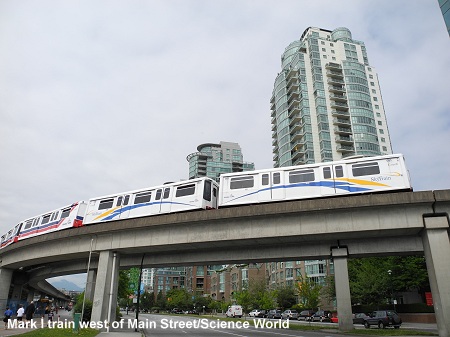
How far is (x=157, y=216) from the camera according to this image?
1032 inches

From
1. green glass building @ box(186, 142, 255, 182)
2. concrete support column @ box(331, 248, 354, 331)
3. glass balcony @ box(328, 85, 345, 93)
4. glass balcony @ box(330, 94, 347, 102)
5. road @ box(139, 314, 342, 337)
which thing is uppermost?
green glass building @ box(186, 142, 255, 182)

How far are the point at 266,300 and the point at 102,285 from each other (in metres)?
48.8

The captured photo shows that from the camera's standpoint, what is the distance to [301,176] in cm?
2369

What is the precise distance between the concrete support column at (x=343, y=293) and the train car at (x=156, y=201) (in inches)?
372

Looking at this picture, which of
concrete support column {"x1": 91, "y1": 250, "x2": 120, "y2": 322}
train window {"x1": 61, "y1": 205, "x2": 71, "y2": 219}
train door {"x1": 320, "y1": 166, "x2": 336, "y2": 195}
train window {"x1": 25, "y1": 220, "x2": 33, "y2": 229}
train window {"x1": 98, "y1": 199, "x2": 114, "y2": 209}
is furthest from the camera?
train window {"x1": 25, "y1": 220, "x2": 33, "y2": 229}

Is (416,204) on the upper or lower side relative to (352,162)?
lower

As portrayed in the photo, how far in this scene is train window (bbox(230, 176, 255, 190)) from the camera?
979 inches

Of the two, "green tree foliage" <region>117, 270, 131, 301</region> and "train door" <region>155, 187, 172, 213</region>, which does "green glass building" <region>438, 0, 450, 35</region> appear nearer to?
"train door" <region>155, 187, 172, 213</region>

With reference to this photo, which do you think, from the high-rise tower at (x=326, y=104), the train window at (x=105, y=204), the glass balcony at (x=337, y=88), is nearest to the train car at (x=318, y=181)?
the train window at (x=105, y=204)

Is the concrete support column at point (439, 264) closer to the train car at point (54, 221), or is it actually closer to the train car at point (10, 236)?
the train car at point (54, 221)

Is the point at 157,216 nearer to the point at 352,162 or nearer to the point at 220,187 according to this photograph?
the point at 220,187

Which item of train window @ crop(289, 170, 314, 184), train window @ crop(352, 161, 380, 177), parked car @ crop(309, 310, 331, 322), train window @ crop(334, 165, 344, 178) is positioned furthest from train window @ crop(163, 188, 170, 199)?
parked car @ crop(309, 310, 331, 322)

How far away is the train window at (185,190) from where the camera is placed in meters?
26.2

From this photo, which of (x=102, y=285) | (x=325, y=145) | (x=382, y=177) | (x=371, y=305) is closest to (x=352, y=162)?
(x=382, y=177)
